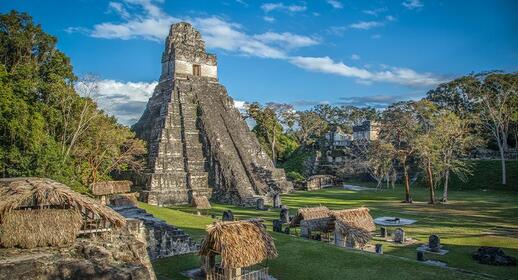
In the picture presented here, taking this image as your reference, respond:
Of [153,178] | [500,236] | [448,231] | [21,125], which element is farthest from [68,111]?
[500,236]

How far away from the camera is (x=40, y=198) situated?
28.2 feet

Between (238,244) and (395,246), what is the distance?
8.00 m

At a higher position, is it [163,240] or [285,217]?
[163,240]

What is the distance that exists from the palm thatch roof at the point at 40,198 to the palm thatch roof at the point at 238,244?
8.65 ft

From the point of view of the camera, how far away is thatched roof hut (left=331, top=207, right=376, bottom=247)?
14758 millimetres

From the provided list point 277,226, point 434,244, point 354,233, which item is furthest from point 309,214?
point 434,244

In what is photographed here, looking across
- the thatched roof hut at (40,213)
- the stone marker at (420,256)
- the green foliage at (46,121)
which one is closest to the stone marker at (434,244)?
the stone marker at (420,256)

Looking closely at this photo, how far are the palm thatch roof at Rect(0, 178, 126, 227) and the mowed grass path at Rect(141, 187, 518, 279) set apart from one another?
138 inches

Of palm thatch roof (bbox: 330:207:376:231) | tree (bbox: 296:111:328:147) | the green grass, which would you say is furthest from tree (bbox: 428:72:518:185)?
palm thatch roof (bbox: 330:207:376:231)

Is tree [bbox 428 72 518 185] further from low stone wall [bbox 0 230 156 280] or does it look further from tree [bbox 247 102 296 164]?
low stone wall [bbox 0 230 156 280]

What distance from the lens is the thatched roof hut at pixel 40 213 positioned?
8.27m

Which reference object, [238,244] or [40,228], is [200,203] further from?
[40,228]

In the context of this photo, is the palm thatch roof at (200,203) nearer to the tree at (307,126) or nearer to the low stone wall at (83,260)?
the low stone wall at (83,260)

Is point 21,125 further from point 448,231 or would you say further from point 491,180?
point 491,180
